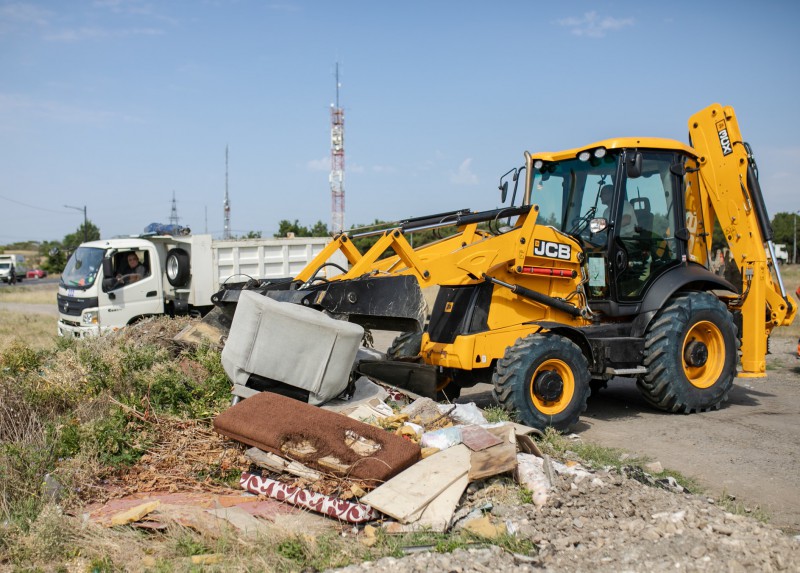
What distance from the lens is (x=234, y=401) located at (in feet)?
20.5

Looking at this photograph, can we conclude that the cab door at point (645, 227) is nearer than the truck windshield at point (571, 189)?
Yes

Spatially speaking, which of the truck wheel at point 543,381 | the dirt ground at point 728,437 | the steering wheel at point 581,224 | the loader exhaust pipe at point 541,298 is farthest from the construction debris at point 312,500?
the steering wheel at point 581,224

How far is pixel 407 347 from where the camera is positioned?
26.7 ft

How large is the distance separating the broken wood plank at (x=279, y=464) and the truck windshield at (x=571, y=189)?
15.0 feet

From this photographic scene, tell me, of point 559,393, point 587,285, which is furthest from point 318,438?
point 587,285

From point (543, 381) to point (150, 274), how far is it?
28.6 ft

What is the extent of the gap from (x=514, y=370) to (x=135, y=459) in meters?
3.37

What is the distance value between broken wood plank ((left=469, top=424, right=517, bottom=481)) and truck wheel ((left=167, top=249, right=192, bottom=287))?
946 centimetres

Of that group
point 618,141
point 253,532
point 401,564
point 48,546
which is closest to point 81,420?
point 48,546

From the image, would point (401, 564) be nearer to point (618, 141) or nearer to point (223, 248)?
point (618, 141)

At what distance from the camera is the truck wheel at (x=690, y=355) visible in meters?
7.95

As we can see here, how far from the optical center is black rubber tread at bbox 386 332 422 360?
7957mm

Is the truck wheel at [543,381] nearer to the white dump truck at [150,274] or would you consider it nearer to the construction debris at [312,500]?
the construction debris at [312,500]

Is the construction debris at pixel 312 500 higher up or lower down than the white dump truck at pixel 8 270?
higher up
